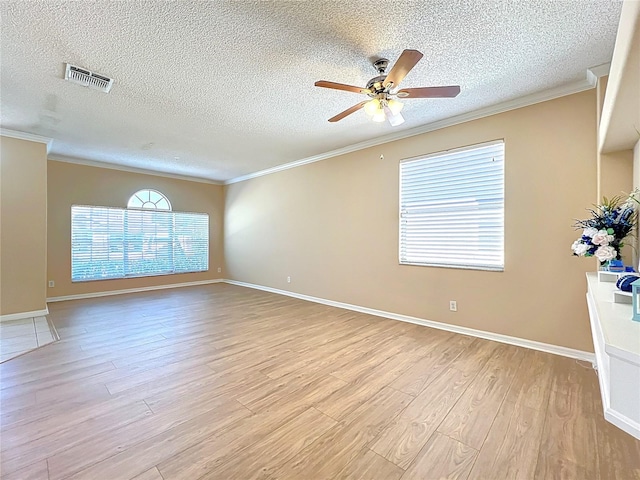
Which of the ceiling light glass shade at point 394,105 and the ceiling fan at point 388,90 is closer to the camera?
the ceiling fan at point 388,90

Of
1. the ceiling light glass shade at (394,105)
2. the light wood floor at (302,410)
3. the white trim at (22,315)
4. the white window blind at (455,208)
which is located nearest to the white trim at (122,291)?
the white trim at (22,315)

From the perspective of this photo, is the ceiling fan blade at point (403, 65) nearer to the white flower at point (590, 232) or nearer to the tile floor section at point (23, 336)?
the white flower at point (590, 232)

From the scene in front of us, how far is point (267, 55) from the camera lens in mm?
2324

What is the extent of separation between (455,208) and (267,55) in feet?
9.15

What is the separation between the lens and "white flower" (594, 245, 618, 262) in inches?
79.6

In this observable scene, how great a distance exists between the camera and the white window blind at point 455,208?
130 inches

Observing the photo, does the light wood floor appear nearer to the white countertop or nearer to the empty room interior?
the empty room interior

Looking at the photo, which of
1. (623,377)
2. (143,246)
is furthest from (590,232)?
(143,246)

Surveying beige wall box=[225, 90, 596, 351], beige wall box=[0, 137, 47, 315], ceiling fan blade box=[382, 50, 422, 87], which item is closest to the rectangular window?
beige wall box=[0, 137, 47, 315]

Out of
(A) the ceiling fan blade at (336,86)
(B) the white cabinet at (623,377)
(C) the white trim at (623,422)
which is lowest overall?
(C) the white trim at (623,422)

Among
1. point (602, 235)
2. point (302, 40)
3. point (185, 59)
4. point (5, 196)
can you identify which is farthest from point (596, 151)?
point (5, 196)

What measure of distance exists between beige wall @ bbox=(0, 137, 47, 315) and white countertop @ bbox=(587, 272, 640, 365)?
625cm

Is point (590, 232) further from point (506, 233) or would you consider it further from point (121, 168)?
point (121, 168)

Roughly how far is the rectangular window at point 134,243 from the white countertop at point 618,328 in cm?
750
